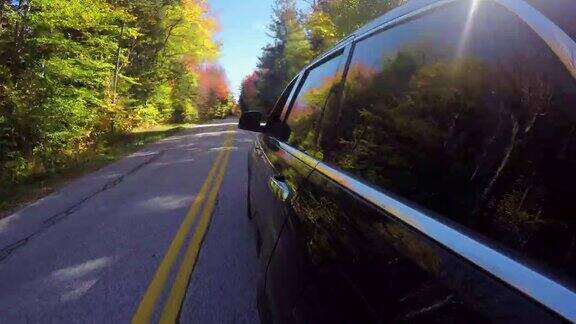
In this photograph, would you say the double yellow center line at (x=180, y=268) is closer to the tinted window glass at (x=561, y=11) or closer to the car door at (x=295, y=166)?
the car door at (x=295, y=166)

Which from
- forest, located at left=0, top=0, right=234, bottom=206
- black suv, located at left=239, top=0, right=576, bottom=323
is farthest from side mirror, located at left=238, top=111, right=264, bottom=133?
forest, located at left=0, top=0, right=234, bottom=206

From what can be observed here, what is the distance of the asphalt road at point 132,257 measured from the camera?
13.5 feet

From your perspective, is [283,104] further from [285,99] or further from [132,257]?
[132,257]

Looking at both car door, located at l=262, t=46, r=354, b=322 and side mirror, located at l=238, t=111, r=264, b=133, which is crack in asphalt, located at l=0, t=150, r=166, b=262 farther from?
car door, located at l=262, t=46, r=354, b=322

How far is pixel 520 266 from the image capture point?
1026mm

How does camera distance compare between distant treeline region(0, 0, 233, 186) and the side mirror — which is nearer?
the side mirror

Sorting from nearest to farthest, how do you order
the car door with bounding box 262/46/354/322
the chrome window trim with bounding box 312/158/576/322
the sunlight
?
the chrome window trim with bounding box 312/158/576/322 < the sunlight < the car door with bounding box 262/46/354/322

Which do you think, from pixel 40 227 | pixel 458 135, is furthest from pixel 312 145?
pixel 40 227

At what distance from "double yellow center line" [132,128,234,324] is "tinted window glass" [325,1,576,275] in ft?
8.59

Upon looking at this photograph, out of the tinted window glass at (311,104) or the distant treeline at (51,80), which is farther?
the distant treeline at (51,80)

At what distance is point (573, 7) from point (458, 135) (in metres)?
0.43

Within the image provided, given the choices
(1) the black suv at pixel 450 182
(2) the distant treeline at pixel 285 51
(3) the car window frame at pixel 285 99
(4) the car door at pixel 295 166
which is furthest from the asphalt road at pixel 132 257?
(2) the distant treeline at pixel 285 51

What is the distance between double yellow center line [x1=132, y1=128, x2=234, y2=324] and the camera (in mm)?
4010

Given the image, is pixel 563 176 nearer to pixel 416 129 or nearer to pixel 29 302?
pixel 416 129
